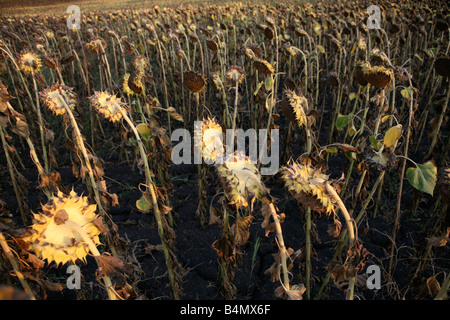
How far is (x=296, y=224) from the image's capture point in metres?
2.23

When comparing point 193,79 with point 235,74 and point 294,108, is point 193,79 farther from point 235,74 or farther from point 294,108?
point 294,108

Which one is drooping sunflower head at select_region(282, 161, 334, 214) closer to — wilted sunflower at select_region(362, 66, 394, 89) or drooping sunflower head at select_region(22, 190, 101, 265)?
drooping sunflower head at select_region(22, 190, 101, 265)

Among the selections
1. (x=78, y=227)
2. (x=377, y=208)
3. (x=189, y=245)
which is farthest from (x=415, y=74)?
(x=78, y=227)

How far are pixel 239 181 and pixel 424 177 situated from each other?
0.67 meters

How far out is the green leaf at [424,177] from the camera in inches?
37.8

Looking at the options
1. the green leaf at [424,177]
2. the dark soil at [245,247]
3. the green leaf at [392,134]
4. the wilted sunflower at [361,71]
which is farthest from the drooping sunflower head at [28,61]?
the green leaf at [424,177]

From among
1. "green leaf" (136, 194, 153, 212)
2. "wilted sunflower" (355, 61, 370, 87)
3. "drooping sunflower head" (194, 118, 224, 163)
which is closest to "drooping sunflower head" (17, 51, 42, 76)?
"green leaf" (136, 194, 153, 212)

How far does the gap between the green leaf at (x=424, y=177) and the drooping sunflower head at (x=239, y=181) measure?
60 cm

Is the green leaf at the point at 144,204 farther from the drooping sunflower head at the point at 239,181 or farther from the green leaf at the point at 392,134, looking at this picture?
the green leaf at the point at 392,134

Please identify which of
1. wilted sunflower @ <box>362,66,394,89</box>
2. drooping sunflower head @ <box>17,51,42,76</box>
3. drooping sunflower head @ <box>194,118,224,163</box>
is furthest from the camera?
drooping sunflower head @ <box>17,51,42,76</box>

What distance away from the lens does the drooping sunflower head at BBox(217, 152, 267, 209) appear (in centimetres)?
74

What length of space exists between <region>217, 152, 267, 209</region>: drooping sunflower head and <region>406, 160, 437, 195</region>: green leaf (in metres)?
0.60

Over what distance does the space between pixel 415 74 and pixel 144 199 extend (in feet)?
15.1

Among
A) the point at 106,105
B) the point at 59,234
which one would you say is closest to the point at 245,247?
the point at 106,105
